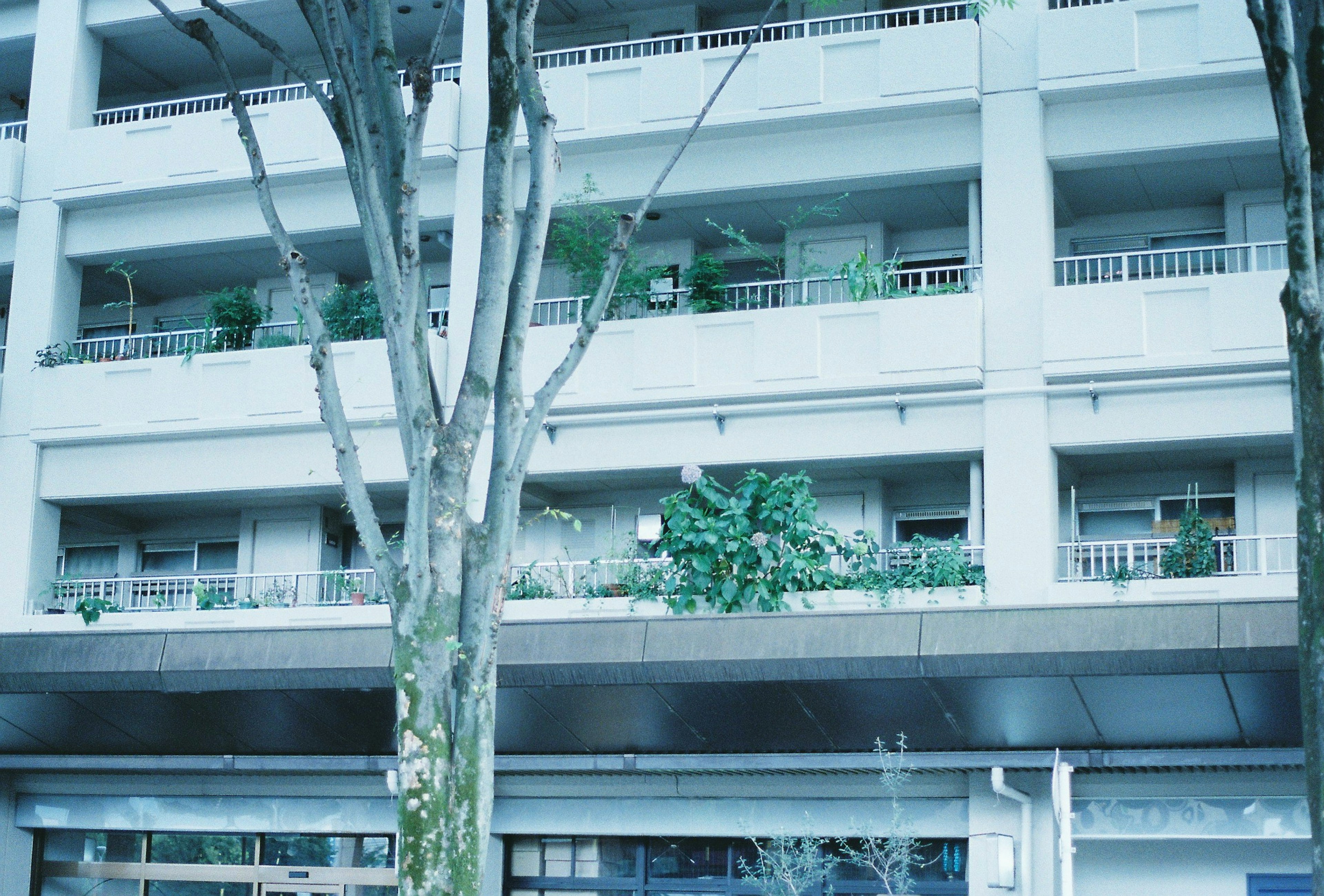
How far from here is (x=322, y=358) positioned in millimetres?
10445

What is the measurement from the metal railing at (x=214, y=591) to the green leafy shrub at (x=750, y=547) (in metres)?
5.07

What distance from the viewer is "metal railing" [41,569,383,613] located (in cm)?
2234

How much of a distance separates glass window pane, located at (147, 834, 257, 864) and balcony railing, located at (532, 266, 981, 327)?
746 centimetres

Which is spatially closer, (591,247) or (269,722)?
(269,722)

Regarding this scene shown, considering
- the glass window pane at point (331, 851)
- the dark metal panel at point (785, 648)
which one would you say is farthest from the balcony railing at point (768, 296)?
the glass window pane at point (331, 851)

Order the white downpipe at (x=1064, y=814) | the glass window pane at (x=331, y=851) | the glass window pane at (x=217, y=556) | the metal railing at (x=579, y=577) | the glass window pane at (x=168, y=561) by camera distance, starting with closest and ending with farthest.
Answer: the white downpipe at (x=1064, y=814) → the metal railing at (x=579, y=577) → the glass window pane at (x=331, y=851) → the glass window pane at (x=217, y=556) → the glass window pane at (x=168, y=561)

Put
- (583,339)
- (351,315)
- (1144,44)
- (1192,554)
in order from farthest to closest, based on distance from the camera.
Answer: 1. (351,315)
2. (1144,44)
3. (1192,554)
4. (583,339)

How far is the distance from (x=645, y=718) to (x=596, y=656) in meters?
1.18

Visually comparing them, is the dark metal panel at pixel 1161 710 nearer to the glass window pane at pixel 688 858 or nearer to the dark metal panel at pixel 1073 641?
the dark metal panel at pixel 1073 641

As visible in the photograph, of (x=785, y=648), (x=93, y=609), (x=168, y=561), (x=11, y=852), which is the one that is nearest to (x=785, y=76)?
(x=785, y=648)

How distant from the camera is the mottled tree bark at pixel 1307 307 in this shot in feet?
29.5

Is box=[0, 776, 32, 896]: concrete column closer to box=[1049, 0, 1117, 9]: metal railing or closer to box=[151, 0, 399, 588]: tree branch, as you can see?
box=[151, 0, 399, 588]: tree branch

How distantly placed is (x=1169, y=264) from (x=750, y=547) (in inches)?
265

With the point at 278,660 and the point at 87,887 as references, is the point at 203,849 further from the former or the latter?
the point at 278,660
